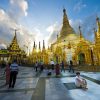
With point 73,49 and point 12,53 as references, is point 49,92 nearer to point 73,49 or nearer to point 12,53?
point 73,49

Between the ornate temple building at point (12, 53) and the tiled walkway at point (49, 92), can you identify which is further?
the ornate temple building at point (12, 53)

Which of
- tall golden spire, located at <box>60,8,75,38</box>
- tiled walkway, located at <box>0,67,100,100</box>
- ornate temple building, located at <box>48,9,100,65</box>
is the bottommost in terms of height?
tiled walkway, located at <box>0,67,100,100</box>

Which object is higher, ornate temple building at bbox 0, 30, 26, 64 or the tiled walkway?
ornate temple building at bbox 0, 30, 26, 64

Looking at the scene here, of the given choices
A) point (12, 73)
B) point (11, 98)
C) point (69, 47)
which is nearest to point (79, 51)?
point (69, 47)

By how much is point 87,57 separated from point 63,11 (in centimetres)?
3315

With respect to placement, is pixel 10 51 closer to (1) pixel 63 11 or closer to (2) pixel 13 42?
(2) pixel 13 42

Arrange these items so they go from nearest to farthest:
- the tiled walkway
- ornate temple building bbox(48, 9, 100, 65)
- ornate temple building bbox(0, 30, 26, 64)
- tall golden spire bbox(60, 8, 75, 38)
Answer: the tiled walkway → ornate temple building bbox(48, 9, 100, 65) → tall golden spire bbox(60, 8, 75, 38) → ornate temple building bbox(0, 30, 26, 64)

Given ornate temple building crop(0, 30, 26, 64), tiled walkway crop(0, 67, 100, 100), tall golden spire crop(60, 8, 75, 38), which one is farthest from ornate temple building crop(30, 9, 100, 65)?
tiled walkway crop(0, 67, 100, 100)

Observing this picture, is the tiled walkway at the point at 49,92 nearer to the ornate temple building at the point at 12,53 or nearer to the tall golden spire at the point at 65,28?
the tall golden spire at the point at 65,28

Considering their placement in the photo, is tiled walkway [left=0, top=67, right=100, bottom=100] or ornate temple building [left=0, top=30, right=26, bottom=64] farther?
ornate temple building [left=0, top=30, right=26, bottom=64]

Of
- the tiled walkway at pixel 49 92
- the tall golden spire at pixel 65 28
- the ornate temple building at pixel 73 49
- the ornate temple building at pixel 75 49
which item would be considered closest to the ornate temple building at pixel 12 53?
the ornate temple building at pixel 73 49

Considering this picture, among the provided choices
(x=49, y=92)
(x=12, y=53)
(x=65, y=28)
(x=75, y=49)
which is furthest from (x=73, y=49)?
(x=49, y=92)

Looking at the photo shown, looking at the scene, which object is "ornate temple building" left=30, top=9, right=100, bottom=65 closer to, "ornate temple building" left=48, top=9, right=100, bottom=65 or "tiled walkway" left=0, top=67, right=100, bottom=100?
"ornate temple building" left=48, top=9, right=100, bottom=65

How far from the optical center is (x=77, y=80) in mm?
8492
